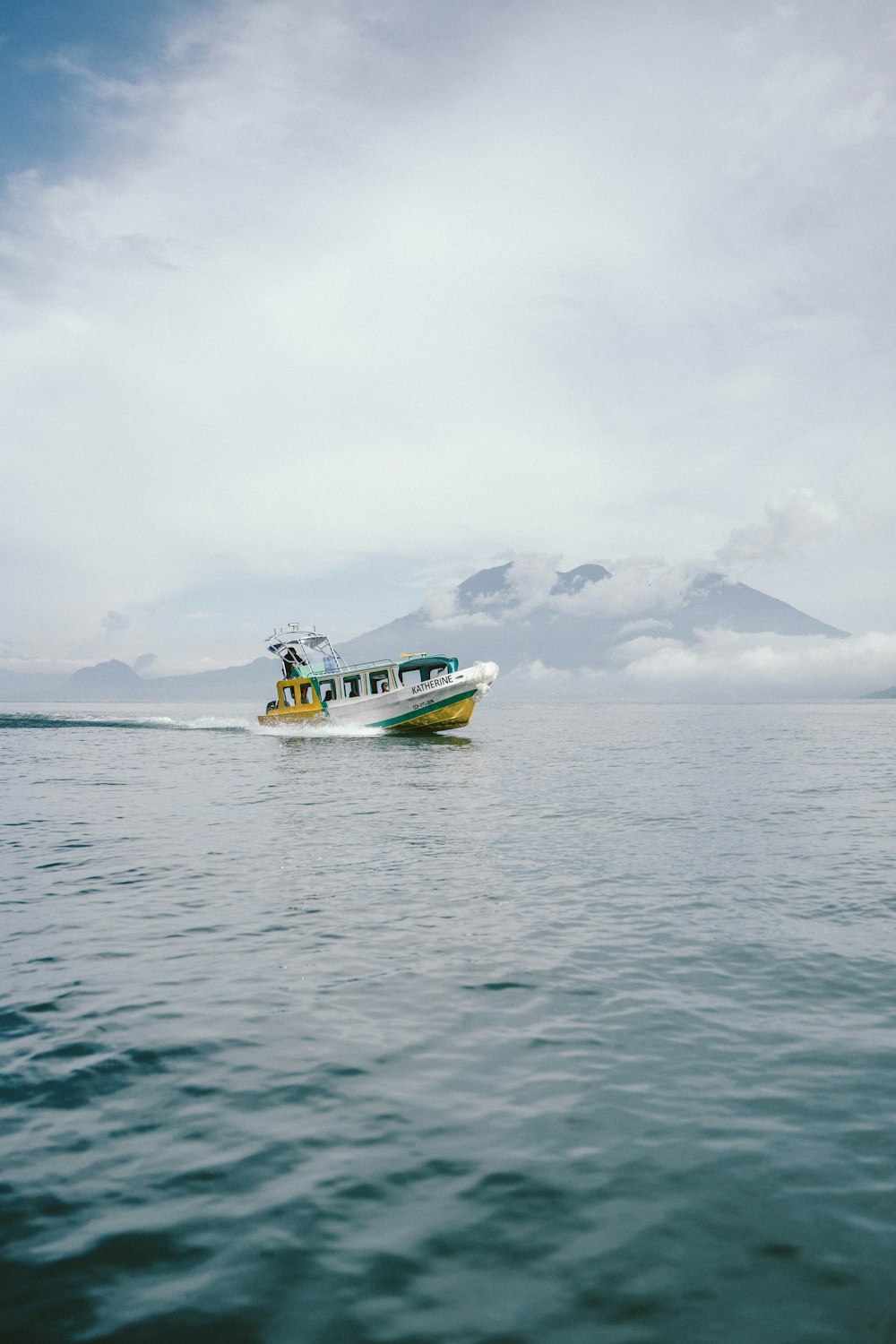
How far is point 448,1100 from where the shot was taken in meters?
6.66

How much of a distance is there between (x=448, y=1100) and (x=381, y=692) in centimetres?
4367

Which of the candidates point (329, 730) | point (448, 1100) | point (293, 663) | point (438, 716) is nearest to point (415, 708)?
point (438, 716)

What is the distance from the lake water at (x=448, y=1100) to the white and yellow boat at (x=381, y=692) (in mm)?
32203

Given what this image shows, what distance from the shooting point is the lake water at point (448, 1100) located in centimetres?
448

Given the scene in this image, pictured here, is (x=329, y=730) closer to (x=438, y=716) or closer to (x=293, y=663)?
(x=293, y=663)

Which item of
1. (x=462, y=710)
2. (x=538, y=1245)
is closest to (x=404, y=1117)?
(x=538, y=1245)

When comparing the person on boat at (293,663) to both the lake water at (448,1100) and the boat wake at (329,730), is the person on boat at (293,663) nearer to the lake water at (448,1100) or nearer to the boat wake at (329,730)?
the boat wake at (329,730)

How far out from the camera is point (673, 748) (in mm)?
56062

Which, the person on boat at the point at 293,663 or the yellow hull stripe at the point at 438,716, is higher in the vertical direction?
the person on boat at the point at 293,663

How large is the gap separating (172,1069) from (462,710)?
43.5 metres

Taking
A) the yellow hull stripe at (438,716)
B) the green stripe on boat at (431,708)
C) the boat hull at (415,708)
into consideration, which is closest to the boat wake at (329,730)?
the boat hull at (415,708)

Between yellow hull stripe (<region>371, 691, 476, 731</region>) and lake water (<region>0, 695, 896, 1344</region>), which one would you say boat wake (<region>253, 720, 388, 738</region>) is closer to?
yellow hull stripe (<region>371, 691, 476, 731</region>)

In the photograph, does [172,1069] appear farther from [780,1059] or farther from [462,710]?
[462,710]

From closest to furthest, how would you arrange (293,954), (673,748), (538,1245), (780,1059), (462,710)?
1. (538,1245)
2. (780,1059)
3. (293,954)
4. (462,710)
5. (673,748)
